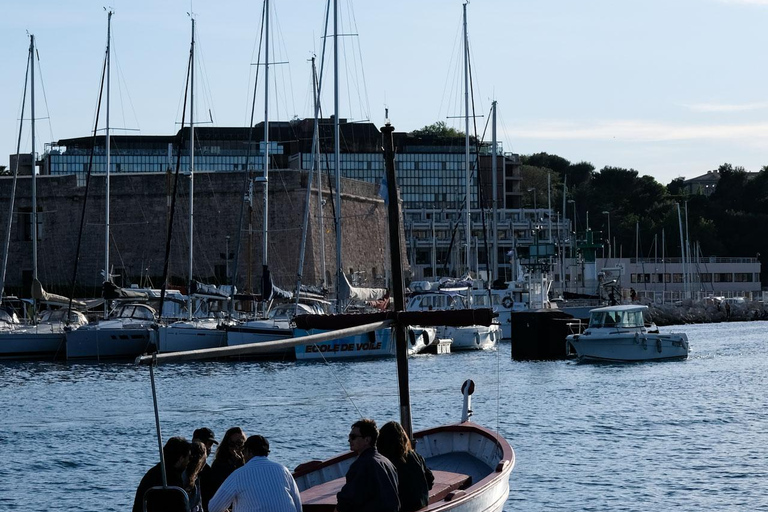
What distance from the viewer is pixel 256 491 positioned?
28.7 feet

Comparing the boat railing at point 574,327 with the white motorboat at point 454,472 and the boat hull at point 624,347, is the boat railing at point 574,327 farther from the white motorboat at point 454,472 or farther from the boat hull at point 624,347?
the white motorboat at point 454,472

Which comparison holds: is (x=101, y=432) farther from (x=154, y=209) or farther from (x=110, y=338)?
(x=154, y=209)

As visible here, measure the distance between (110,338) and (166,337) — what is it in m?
2.97

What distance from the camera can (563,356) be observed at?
39.2 meters

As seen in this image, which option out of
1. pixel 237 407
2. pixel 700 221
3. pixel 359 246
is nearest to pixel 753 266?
pixel 700 221

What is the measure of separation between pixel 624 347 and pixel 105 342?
1501cm

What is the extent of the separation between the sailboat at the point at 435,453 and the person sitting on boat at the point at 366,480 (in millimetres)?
1159

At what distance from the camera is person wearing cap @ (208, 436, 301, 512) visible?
873 cm

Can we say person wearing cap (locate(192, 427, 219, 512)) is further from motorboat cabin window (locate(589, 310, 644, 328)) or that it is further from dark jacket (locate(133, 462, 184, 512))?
motorboat cabin window (locate(589, 310, 644, 328))

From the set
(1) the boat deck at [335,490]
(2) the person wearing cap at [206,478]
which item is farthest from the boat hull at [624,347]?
(2) the person wearing cap at [206,478]

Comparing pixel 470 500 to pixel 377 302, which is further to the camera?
pixel 377 302

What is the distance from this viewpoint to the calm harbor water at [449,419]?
55.6 ft

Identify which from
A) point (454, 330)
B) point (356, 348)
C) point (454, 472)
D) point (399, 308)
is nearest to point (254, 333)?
point (356, 348)

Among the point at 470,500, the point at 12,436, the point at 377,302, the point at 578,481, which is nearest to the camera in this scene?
the point at 470,500
